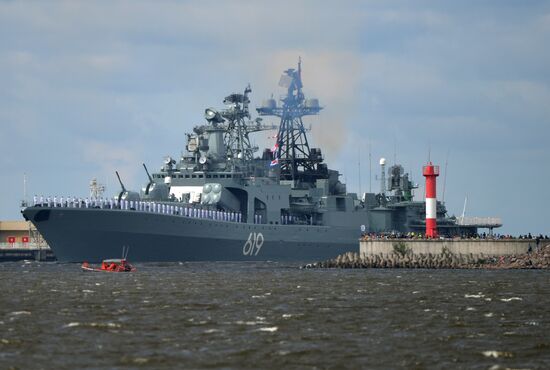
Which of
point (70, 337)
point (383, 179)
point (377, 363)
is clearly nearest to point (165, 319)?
point (70, 337)

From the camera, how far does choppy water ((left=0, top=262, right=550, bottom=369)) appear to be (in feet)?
113

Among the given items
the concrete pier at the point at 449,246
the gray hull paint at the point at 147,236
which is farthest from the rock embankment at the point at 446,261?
the gray hull paint at the point at 147,236

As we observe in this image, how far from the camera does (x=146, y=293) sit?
5784 centimetres

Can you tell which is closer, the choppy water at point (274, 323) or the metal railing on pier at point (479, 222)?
the choppy water at point (274, 323)

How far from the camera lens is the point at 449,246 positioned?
88438 millimetres

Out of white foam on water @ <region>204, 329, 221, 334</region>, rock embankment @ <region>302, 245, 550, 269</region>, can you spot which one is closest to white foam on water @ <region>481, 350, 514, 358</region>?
white foam on water @ <region>204, 329, 221, 334</region>

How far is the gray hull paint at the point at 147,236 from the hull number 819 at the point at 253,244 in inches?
4.1

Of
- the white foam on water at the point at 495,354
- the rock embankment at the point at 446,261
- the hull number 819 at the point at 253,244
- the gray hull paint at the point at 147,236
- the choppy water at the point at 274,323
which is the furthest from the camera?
the hull number 819 at the point at 253,244

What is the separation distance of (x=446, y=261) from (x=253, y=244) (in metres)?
20.1

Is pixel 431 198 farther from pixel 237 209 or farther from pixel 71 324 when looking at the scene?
pixel 71 324

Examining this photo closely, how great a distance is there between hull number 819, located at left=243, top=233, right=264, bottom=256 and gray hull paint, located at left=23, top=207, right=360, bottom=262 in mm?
104

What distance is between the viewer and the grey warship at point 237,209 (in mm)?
90312

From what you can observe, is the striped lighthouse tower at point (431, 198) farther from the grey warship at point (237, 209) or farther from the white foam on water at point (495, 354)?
the white foam on water at point (495, 354)

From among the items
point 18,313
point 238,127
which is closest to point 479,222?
point 238,127
